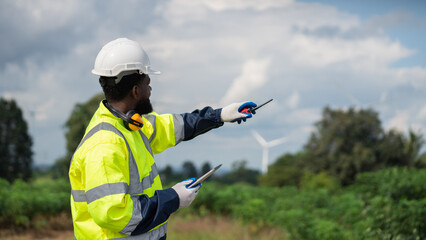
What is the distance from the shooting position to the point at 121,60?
303 centimetres

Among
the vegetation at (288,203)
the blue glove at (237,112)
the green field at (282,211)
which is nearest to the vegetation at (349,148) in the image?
the vegetation at (288,203)

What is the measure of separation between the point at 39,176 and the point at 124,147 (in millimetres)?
18643

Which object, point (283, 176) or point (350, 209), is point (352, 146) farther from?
point (350, 209)

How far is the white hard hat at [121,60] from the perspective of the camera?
9.95 ft

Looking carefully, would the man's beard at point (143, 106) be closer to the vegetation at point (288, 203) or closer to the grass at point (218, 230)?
the vegetation at point (288, 203)

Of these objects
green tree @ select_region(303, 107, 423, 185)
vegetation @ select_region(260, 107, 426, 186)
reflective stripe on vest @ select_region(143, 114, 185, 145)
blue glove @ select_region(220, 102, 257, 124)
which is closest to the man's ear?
reflective stripe on vest @ select_region(143, 114, 185, 145)

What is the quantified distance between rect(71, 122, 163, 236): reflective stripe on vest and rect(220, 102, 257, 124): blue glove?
74 cm

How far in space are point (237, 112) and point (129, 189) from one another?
3.79 ft

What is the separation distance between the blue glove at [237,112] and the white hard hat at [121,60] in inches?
32.1

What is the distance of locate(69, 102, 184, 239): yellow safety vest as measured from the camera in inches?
105

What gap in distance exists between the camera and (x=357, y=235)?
6.91 m

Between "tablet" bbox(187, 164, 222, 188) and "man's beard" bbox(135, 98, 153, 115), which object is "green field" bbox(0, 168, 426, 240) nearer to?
"tablet" bbox(187, 164, 222, 188)

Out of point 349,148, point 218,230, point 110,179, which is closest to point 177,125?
point 110,179

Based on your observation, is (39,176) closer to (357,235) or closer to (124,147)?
(357,235)
